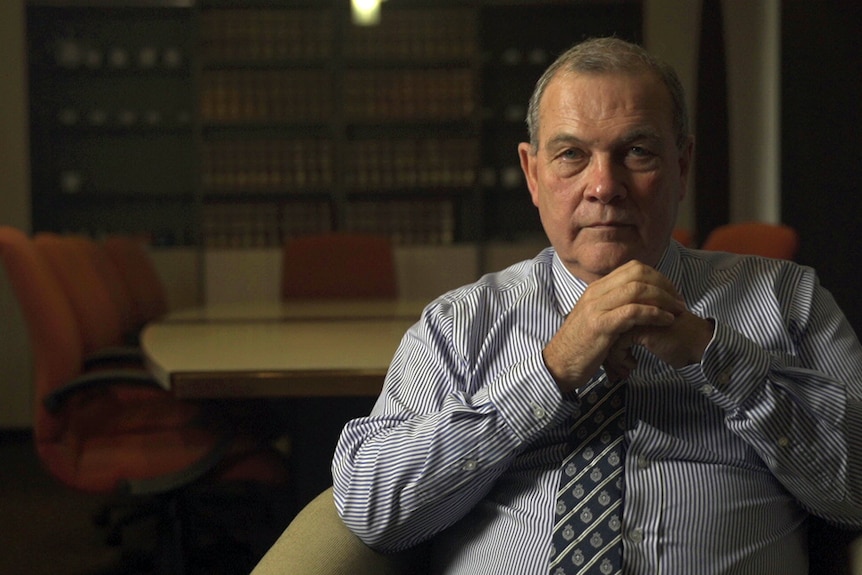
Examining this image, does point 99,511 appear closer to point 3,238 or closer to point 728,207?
point 3,238

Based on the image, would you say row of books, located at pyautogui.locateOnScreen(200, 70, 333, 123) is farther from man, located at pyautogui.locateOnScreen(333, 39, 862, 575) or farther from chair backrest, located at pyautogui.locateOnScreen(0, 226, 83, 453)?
man, located at pyautogui.locateOnScreen(333, 39, 862, 575)

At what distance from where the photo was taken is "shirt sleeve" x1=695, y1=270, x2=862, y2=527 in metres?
1.27

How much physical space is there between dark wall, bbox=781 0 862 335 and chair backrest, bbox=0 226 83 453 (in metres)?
3.95

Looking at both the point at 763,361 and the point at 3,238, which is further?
the point at 3,238

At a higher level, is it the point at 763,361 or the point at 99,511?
the point at 763,361

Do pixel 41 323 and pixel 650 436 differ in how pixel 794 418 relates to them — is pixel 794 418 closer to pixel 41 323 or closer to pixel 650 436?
pixel 650 436

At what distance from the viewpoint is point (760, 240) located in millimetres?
3146

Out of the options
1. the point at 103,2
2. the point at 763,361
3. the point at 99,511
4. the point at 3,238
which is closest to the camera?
the point at 763,361

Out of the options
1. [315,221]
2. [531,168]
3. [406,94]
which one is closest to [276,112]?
[315,221]

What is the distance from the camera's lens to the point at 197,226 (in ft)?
20.3

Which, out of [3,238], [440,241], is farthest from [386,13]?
[3,238]

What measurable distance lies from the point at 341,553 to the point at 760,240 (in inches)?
87.6

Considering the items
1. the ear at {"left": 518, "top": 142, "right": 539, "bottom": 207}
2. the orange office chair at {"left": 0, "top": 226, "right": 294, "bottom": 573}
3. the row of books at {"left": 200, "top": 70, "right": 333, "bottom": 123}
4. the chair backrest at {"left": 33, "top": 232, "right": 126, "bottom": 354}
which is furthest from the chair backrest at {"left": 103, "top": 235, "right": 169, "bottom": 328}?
the ear at {"left": 518, "top": 142, "right": 539, "bottom": 207}

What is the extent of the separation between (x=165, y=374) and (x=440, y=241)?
4.37 meters
